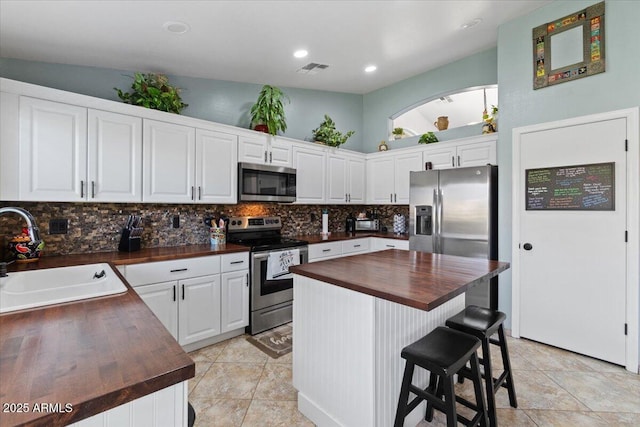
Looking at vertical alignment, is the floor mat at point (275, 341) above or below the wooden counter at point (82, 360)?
below

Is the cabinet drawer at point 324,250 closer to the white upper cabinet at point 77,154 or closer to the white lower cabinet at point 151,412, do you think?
the white upper cabinet at point 77,154

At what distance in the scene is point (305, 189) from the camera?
13.1 feet

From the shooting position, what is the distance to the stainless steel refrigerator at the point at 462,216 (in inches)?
125

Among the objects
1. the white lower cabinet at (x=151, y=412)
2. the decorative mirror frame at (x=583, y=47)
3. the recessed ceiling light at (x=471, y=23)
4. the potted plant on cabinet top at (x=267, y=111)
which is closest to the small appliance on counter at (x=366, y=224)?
the potted plant on cabinet top at (x=267, y=111)

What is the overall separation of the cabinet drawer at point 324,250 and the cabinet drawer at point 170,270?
45.5 inches

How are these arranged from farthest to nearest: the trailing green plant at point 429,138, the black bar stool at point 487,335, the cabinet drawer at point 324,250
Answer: the trailing green plant at point 429,138 < the cabinet drawer at point 324,250 < the black bar stool at point 487,335

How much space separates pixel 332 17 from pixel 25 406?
2.95 meters

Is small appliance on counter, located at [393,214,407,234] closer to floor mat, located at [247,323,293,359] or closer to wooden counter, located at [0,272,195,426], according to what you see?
floor mat, located at [247,323,293,359]

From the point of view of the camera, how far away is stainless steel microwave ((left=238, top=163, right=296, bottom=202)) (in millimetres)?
3323

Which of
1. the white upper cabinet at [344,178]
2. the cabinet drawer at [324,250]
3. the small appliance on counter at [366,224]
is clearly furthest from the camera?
the small appliance on counter at [366,224]

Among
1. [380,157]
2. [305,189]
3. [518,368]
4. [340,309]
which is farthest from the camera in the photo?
[380,157]

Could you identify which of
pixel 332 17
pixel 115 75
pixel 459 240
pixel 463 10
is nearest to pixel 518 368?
pixel 459 240

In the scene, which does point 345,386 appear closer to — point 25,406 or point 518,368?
point 25,406

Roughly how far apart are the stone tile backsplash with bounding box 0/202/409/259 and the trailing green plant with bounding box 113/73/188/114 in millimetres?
979
